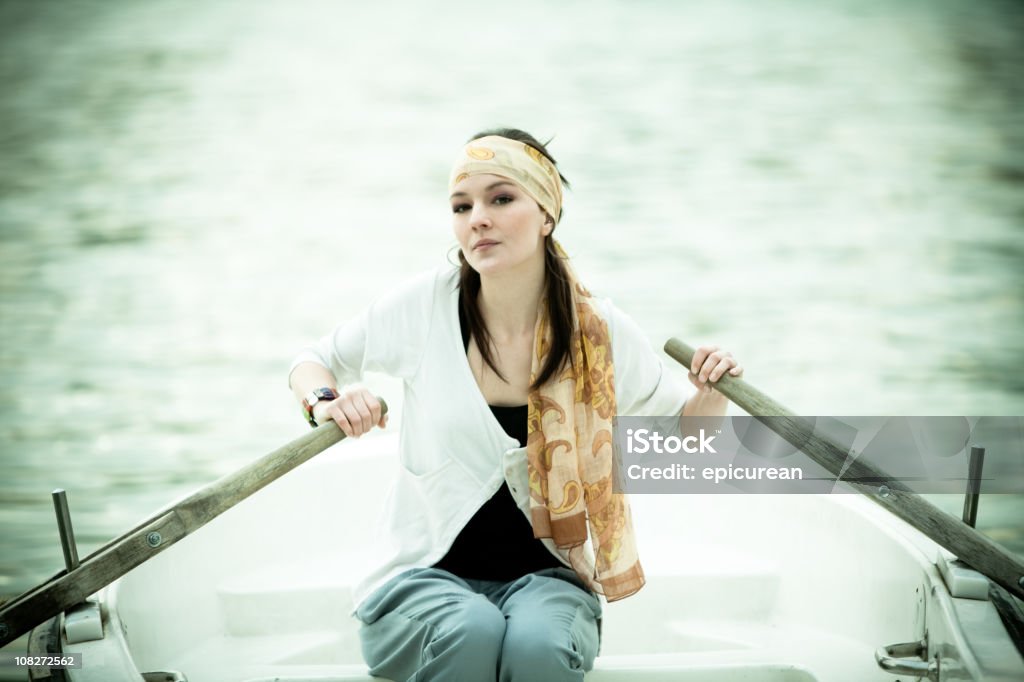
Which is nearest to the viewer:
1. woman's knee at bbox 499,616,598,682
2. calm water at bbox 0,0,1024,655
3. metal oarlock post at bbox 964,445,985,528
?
woman's knee at bbox 499,616,598,682

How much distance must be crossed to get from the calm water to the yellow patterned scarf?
312 centimetres

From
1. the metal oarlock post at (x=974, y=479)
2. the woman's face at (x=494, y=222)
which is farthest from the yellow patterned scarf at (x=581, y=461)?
the metal oarlock post at (x=974, y=479)

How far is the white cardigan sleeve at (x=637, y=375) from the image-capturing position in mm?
2100

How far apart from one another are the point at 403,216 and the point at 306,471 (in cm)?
992

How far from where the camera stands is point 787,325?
8461mm

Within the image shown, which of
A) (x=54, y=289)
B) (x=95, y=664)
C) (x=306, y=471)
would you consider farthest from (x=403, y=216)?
(x=95, y=664)

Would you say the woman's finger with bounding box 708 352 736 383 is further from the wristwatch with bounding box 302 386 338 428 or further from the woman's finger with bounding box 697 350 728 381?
the wristwatch with bounding box 302 386 338 428

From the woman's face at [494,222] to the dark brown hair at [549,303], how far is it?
0.25 feet

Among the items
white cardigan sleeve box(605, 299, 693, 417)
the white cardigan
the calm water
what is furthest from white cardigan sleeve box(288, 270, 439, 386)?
the calm water

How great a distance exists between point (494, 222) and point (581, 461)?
51cm

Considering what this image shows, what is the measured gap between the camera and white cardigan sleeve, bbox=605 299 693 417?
210 centimetres

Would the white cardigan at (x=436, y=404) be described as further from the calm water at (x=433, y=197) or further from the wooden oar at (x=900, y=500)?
the calm water at (x=433, y=197)

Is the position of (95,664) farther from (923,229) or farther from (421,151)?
(421,151)

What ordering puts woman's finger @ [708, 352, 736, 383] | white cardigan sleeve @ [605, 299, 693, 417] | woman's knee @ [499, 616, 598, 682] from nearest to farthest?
woman's knee @ [499, 616, 598, 682], woman's finger @ [708, 352, 736, 383], white cardigan sleeve @ [605, 299, 693, 417]
